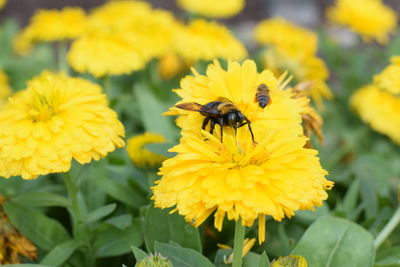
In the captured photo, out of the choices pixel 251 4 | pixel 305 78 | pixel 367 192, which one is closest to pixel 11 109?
pixel 367 192

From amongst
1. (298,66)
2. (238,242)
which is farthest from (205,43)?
(238,242)

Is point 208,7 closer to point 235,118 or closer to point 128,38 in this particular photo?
point 128,38

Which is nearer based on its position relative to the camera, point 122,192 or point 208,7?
point 122,192

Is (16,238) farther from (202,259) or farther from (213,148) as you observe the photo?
(213,148)

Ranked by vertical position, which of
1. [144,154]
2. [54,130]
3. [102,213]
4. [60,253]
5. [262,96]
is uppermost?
[262,96]

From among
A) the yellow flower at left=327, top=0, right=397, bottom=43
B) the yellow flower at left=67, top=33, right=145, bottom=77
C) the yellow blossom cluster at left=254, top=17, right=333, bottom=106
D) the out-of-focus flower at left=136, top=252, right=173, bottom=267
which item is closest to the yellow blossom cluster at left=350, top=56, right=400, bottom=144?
the yellow blossom cluster at left=254, top=17, right=333, bottom=106
